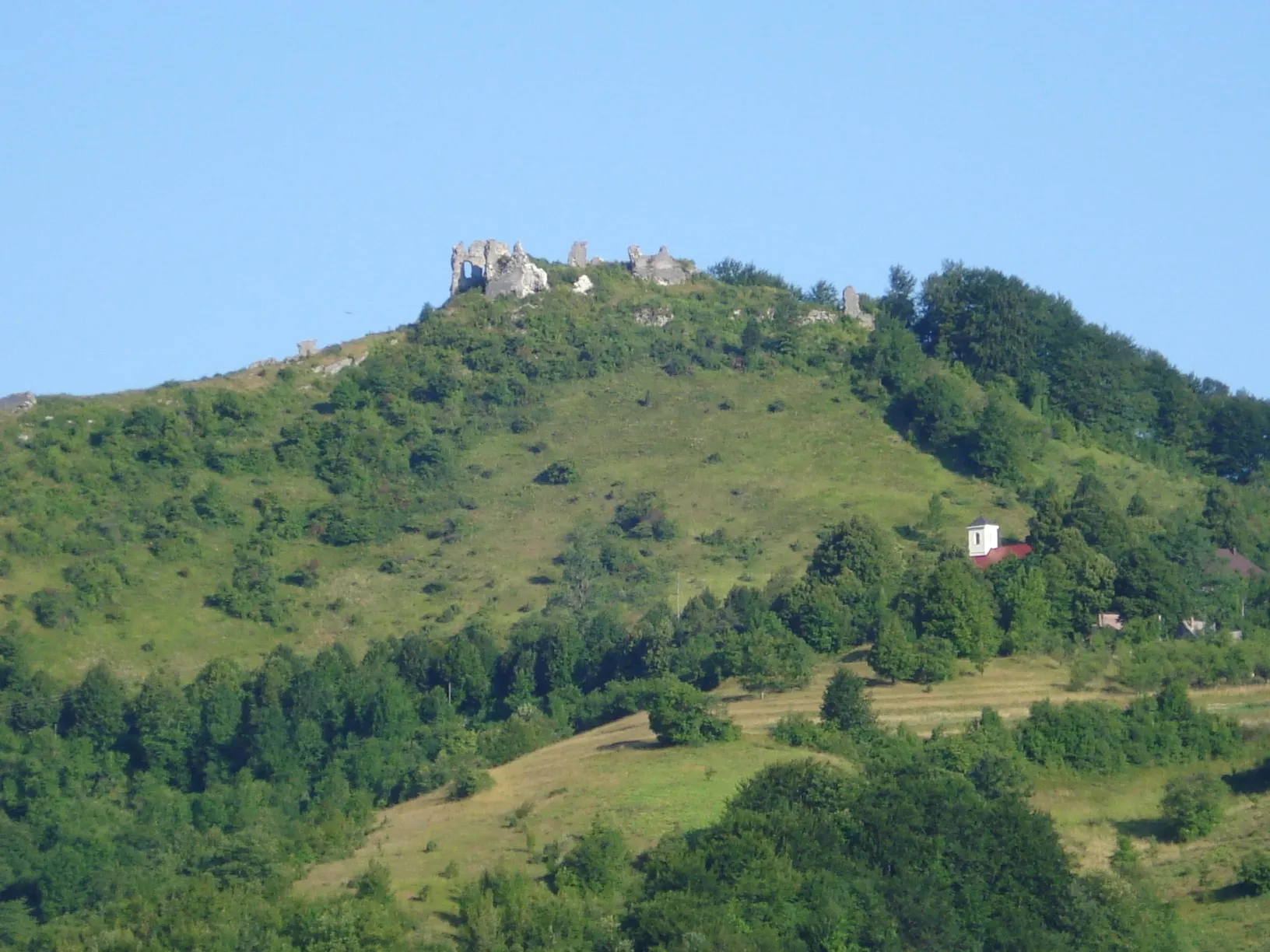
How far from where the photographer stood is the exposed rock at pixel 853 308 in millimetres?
122125

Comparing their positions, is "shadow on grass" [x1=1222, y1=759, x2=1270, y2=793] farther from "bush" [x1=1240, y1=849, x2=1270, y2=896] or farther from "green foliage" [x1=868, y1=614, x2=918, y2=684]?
"green foliage" [x1=868, y1=614, x2=918, y2=684]

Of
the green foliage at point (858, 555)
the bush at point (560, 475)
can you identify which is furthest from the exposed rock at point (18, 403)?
the green foliage at point (858, 555)

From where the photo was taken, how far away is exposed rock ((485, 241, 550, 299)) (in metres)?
126

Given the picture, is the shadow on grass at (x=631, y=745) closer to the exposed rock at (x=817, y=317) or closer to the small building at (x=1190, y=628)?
the small building at (x=1190, y=628)

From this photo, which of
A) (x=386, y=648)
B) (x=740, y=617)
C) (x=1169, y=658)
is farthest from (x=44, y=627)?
(x=1169, y=658)

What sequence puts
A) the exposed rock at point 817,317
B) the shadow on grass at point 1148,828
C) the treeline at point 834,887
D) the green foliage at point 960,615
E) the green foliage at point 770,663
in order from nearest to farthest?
the treeline at point 834,887 < the shadow on grass at point 1148,828 < the green foliage at point 770,663 < the green foliage at point 960,615 < the exposed rock at point 817,317

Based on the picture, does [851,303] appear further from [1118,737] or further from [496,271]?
[1118,737]

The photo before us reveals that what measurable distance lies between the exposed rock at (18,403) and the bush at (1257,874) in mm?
70340

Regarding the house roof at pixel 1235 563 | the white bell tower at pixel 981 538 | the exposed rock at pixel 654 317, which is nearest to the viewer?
the house roof at pixel 1235 563

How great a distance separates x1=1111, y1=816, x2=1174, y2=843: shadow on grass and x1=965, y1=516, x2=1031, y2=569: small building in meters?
24.1

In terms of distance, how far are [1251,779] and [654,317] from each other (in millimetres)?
62721

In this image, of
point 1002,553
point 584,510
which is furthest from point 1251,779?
point 584,510

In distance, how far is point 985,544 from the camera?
8706 centimetres

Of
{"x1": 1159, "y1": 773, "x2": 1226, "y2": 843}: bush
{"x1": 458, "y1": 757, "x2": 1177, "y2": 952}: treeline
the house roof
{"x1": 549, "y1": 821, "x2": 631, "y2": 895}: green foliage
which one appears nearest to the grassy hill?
the house roof
